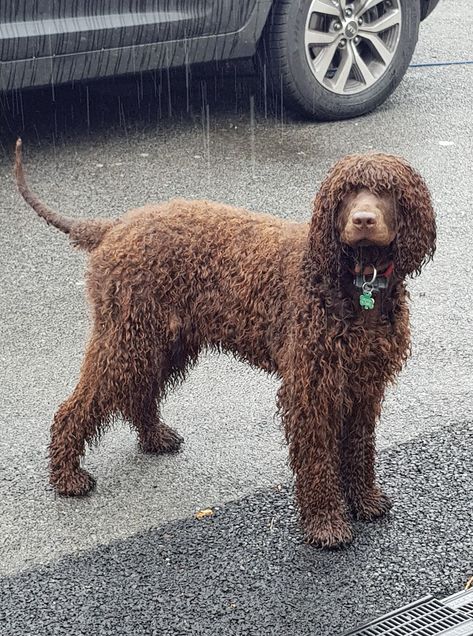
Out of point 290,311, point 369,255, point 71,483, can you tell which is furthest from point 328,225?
point 71,483

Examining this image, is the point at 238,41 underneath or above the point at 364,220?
underneath

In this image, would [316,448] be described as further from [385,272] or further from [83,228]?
[83,228]

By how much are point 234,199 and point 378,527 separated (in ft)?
10.4

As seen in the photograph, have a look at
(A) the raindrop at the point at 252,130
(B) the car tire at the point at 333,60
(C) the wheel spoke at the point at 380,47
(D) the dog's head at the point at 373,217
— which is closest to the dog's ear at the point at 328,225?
(D) the dog's head at the point at 373,217

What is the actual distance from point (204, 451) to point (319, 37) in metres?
3.97

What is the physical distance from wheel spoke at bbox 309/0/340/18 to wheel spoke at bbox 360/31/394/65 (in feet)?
0.86

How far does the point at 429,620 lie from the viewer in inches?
137

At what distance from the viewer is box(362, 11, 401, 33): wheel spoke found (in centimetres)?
772

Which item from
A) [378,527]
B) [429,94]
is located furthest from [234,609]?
[429,94]

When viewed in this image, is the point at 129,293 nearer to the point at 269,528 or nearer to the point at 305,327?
the point at 305,327

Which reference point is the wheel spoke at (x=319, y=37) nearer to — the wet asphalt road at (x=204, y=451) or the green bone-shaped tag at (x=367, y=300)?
the wet asphalt road at (x=204, y=451)

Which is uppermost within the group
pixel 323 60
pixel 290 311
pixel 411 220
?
pixel 411 220

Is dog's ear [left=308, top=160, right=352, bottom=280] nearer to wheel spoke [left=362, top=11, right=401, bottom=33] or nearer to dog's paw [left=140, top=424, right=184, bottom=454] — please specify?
dog's paw [left=140, top=424, right=184, bottom=454]

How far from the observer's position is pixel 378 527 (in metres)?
4.04
